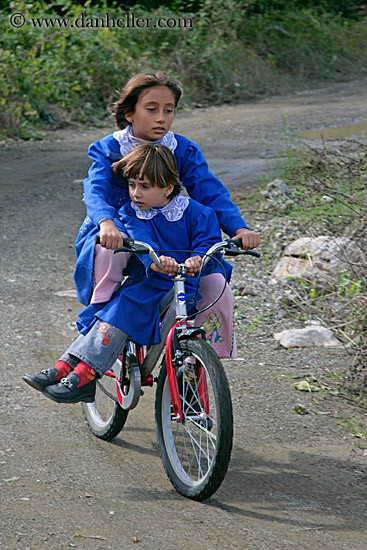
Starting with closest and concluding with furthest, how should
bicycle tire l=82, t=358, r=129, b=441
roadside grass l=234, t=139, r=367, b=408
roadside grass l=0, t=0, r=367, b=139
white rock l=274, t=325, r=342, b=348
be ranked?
bicycle tire l=82, t=358, r=129, b=441, roadside grass l=234, t=139, r=367, b=408, white rock l=274, t=325, r=342, b=348, roadside grass l=0, t=0, r=367, b=139

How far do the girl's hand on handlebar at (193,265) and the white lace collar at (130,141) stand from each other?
2.24ft

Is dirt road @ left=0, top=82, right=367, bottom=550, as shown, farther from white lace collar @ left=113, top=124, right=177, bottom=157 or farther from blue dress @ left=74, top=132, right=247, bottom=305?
white lace collar @ left=113, top=124, right=177, bottom=157

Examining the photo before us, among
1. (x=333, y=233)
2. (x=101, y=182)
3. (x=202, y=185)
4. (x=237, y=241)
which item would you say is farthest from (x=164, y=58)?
(x=237, y=241)

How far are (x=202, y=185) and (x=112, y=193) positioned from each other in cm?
44

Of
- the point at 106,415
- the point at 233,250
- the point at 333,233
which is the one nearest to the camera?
the point at 233,250

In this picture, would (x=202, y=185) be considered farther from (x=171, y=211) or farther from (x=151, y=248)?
(x=151, y=248)

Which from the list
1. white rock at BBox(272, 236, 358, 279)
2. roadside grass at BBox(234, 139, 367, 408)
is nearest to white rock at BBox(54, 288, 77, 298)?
roadside grass at BBox(234, 139, 367, 408)

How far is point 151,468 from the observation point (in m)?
3.69

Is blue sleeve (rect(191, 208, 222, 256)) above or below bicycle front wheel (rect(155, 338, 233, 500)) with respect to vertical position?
above

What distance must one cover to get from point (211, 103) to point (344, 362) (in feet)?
39.8

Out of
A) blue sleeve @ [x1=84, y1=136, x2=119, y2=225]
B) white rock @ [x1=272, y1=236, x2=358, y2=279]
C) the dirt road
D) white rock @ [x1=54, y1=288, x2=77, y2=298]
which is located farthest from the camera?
white rock @ [x1=54, y1=288, x2=77, y2=298]

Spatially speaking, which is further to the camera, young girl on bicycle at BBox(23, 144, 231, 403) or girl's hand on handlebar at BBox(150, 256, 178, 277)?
young girl on bicycle at BBox(23, 144, 231, 403)

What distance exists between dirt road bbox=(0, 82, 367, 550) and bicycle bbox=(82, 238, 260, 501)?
0.14 metres

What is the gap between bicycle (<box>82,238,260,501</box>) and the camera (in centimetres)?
310
